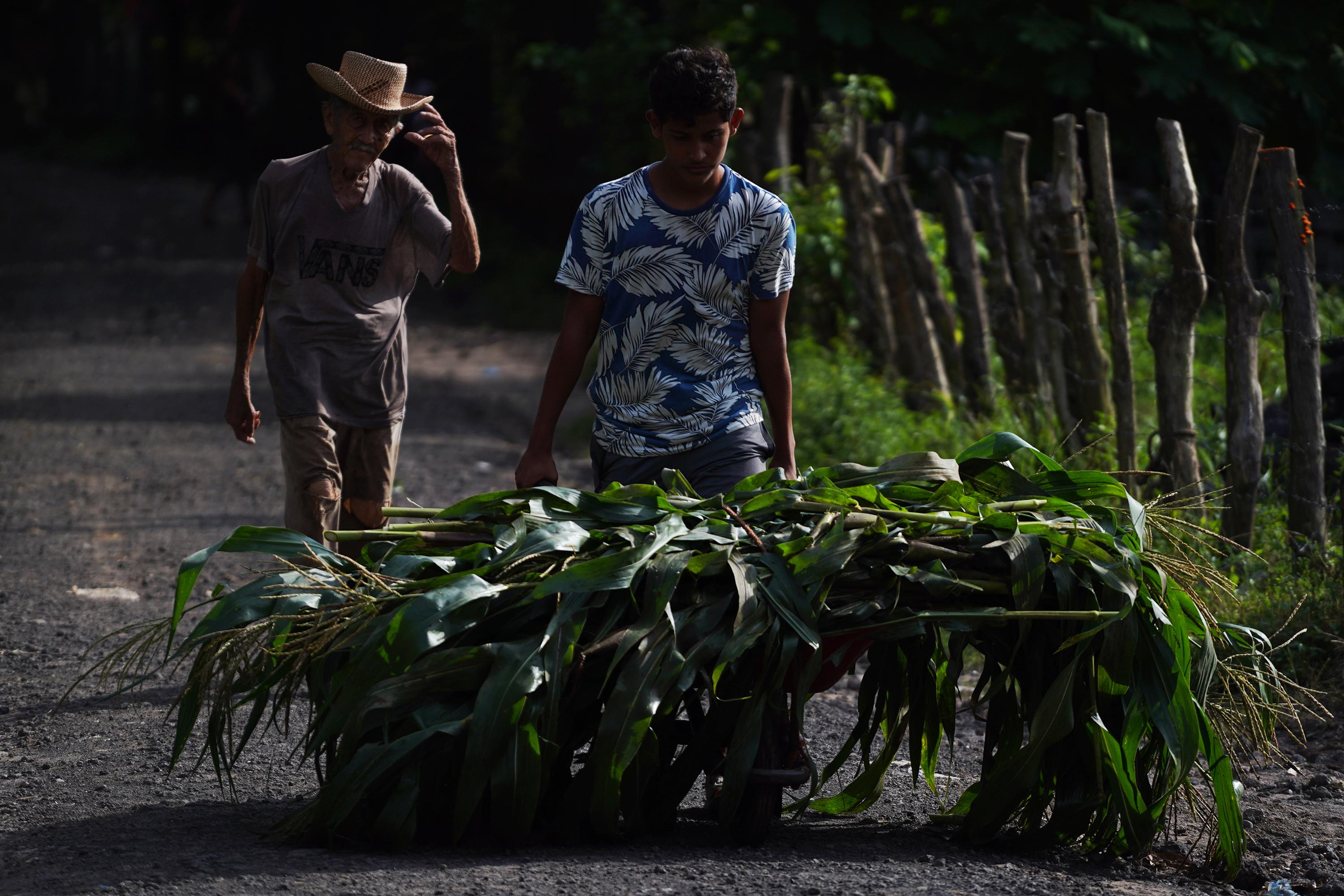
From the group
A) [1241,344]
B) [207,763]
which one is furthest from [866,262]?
[207,763]

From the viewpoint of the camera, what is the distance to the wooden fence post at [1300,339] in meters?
4.96

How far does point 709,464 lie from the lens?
11.8 feet

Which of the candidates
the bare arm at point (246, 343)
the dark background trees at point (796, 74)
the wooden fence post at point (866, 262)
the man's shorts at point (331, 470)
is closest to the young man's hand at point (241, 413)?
the bare arm at point (246, 343)

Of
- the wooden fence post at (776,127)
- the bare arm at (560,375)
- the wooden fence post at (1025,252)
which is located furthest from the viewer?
the wooden fence post at (776,127)

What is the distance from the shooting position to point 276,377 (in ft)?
14.2

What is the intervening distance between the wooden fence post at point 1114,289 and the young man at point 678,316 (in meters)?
2.52

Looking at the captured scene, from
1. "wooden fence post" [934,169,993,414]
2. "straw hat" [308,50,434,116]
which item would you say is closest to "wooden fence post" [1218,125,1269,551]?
"wooden fence post" [934,169,993,414]

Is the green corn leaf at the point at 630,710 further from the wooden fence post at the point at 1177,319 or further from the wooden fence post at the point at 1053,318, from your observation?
the wooden fence post at the point at 1053,318

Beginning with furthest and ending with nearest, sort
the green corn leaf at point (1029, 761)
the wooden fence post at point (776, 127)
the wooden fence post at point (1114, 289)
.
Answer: the wooden fence post at point (776, 127) → the wooden fence post at point (1114, 289) → the green corn leaf at point (1029, 761)

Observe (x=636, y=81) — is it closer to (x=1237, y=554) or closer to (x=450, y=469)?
(x=450, y=469)

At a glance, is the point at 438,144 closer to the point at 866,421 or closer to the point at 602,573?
the point at 602,573

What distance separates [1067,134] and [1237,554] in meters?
1.95

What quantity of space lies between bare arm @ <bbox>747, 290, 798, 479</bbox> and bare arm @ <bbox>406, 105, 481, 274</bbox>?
881 mm

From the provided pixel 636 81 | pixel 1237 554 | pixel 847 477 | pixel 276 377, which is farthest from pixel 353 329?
pixel 636 81
